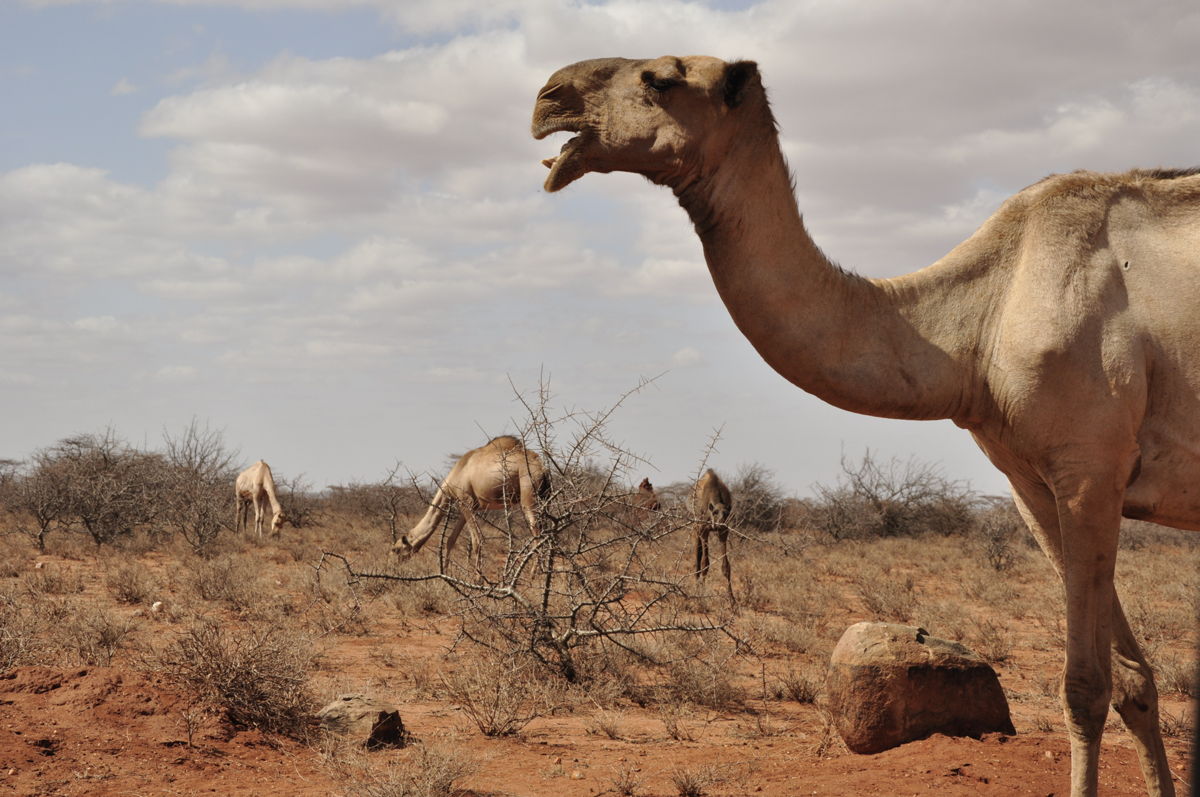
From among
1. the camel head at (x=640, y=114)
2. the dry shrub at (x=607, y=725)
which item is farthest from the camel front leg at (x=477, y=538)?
the camel head at (x=640, y=114)

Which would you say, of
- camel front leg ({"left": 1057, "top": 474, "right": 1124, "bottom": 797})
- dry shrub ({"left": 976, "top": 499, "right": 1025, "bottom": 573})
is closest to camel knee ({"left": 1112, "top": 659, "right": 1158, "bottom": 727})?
camel front leg ({"left": 1057, "top": 474, "right": 1124, "bottom": 797})

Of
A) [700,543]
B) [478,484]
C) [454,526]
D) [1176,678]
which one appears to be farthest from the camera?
[454,526]

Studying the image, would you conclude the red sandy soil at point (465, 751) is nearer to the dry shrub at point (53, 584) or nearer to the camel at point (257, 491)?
the dry shrub at point (53, 584)

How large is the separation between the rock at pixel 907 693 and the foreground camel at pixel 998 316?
6.76ft

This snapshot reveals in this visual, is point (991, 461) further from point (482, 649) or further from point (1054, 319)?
point (482, 649)

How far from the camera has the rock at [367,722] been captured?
7027 millimetres

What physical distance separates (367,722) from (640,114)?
449 centimetres

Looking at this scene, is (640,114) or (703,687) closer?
(640,114)

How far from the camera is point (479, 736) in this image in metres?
7.62

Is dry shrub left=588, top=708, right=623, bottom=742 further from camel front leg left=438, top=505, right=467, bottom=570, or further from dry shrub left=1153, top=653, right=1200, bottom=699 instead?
camel front leg left=438, top=505, right=467, bottom=570

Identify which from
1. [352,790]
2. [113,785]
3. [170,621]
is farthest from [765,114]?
[170,621]

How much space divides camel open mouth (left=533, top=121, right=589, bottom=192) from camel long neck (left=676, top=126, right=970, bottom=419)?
1.59ft

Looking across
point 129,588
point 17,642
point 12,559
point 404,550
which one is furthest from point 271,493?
point 17,642

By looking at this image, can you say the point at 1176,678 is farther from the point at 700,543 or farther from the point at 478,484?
the point at 478,484
